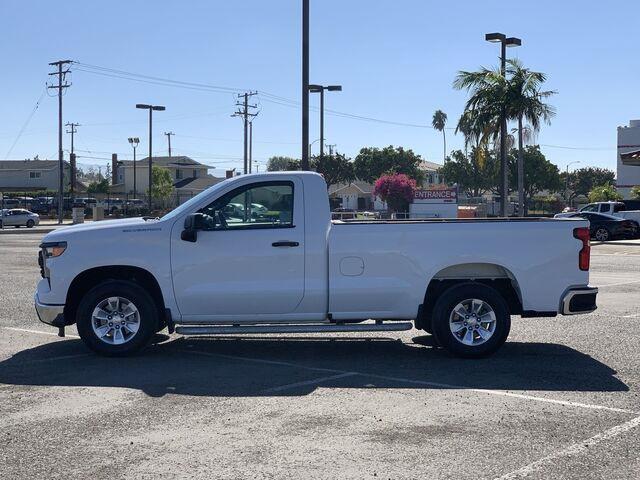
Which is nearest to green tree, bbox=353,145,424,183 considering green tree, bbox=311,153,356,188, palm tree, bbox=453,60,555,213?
green tree, bbox=311,153,356,188

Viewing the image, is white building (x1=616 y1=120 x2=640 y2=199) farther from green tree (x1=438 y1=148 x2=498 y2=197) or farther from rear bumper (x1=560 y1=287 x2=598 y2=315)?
rear bumper (x1=560 y1=287 x2=598 y2=315)

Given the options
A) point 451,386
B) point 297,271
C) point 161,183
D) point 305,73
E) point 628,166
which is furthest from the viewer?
point 161,183

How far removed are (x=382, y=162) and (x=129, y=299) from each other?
315ft

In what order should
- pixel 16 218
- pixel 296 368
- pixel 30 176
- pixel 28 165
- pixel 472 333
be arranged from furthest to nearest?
1. pixel 28 165
2. pixel 30 176
3. pixel 16 218
4. pixel 472 333
5. pixel 296 368

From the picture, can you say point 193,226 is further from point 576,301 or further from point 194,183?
point 194,183

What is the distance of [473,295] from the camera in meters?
9.30

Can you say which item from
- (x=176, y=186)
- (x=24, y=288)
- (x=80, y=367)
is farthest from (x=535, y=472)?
(x=176, y=186)

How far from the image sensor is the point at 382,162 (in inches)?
4102

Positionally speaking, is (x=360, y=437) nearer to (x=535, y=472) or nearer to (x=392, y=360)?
(x=535, y=472)

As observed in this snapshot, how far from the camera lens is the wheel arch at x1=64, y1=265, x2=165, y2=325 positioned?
9383 mm

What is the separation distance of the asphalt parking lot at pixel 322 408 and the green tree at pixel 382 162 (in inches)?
3683

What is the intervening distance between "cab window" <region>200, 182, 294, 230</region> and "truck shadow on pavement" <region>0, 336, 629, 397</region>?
155cm

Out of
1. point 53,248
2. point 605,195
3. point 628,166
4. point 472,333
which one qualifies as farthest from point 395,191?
point 53,248

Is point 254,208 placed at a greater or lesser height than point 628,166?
lesser
